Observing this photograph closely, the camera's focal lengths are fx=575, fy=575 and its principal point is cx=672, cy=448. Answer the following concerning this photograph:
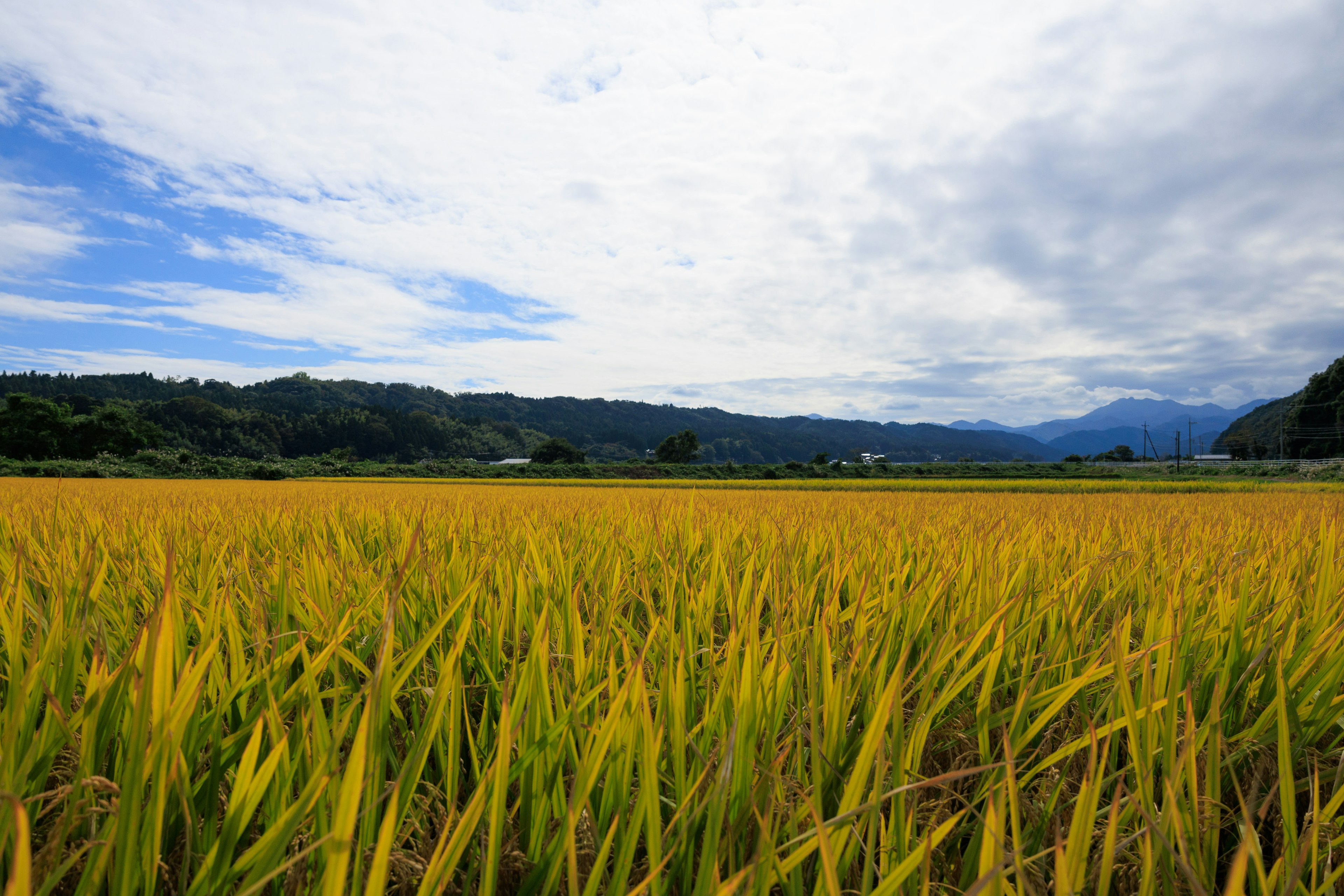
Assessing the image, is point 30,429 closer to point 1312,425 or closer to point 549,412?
point 549,412

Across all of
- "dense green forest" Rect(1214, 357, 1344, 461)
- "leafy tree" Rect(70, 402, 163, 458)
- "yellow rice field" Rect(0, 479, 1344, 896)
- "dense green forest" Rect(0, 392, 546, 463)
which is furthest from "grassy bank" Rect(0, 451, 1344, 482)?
"dense green forest" Rect(1214, 357, 1344, 461)

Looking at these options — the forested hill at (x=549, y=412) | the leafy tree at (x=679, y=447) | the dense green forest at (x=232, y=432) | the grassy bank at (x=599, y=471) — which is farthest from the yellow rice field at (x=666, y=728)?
the forested hill at (x=549, y=412)

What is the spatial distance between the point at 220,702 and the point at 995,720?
1079 millimetres

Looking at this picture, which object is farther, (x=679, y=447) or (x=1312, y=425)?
(x=679, y=447)

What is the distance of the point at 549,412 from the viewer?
115 meters

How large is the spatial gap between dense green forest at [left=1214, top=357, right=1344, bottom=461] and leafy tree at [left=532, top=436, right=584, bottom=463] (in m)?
63.7

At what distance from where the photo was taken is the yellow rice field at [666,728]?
523 mm

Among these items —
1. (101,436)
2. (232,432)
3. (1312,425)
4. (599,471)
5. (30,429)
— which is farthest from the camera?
(232,432)

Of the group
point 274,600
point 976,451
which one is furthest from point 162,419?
point 976,451

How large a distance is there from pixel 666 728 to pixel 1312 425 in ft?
270

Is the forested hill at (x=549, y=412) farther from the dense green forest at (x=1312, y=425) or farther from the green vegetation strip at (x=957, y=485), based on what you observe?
the green vegetation strip at (x=957, y=485)

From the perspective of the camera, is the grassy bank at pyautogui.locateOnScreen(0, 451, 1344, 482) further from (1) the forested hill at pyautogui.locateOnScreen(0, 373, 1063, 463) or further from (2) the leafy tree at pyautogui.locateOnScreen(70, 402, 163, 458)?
(1) the forested hill at pyautogui.locateOnScreen(0, 373, 1063, 463)

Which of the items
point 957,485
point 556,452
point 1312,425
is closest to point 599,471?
point 957,485

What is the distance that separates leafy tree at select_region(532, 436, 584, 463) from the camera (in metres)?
61.7
